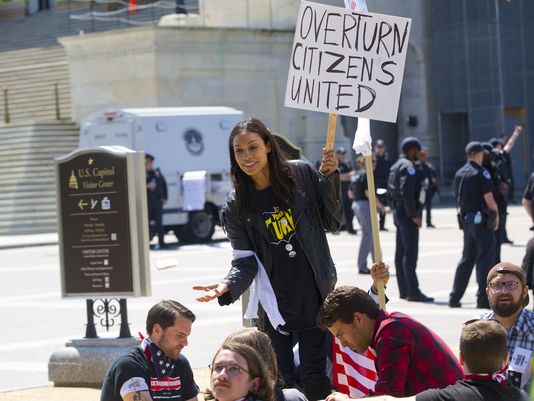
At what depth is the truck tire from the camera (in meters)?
25.9

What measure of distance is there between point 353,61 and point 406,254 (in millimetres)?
7722

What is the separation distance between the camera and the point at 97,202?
10359 mm

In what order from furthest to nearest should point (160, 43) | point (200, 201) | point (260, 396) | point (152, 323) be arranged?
point (160, 43) < point (200, 201) < point (152, 323) < point (260, 396)

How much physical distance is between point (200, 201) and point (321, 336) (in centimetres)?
1890

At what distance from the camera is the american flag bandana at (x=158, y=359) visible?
672 centimetres

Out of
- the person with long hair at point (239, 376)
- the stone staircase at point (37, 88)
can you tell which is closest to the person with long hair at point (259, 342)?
the person with long hair at point (239, 376)

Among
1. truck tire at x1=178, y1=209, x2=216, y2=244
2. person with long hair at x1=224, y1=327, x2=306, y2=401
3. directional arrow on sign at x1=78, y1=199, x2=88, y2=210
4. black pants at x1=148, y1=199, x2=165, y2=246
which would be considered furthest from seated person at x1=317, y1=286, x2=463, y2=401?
truck tire at x1=178, y1=209, x2=216, y2=244

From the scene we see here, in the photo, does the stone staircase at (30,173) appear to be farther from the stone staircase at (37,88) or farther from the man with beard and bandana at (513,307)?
the man with beard and bandana at (513,307)

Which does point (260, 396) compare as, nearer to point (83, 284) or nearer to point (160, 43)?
point (83, 284)

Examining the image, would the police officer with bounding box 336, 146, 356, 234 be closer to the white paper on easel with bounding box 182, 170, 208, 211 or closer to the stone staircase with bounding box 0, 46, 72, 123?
the white paper on easel with bounding box 182, 170, 208, 211

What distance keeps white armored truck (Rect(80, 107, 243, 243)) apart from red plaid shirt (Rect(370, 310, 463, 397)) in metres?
19.9

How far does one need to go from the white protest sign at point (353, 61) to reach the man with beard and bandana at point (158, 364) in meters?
1.40

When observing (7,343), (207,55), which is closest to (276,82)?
(207,55)

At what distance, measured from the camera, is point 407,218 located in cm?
1484
